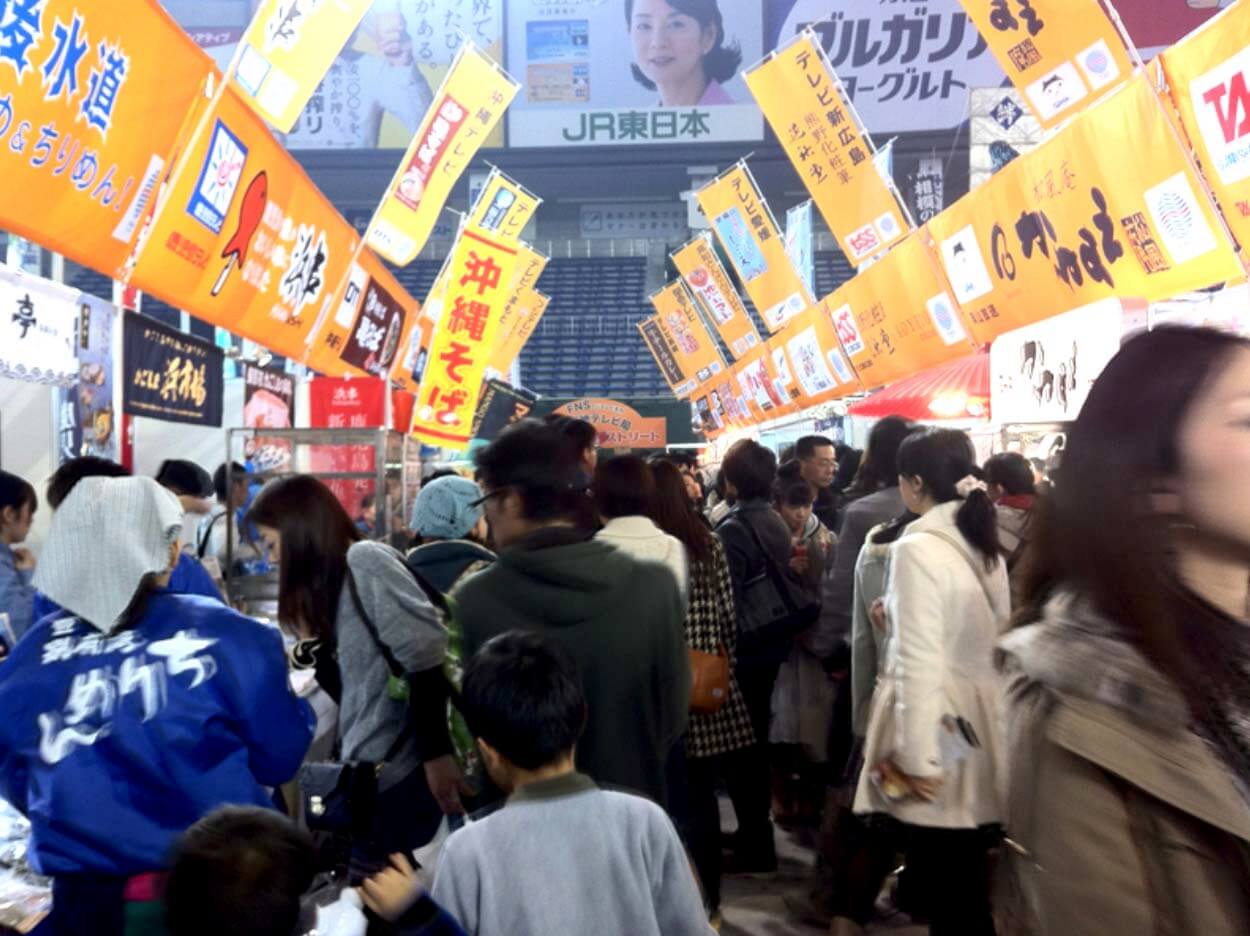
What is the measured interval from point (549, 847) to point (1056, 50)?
582cm

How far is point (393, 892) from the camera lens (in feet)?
5.44

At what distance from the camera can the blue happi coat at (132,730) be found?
1948 millimetres

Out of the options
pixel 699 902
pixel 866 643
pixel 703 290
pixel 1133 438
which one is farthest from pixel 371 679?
pixel 703 290

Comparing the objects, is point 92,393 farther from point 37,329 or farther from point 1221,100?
point 1221,100

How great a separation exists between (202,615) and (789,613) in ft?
9.25

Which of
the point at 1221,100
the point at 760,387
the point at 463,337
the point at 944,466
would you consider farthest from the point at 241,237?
the point at 760,387

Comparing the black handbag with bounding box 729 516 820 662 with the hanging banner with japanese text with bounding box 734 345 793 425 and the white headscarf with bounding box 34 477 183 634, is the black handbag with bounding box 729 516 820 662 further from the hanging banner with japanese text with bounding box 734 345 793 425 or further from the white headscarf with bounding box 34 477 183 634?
the hanging banner with japanese text with bounding box 734 345 793 425

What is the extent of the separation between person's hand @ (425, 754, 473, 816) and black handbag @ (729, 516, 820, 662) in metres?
1.87

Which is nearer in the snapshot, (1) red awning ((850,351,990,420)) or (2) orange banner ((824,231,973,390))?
(2) orange banner ((824,231,973,390))

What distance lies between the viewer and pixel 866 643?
3691 millimetres

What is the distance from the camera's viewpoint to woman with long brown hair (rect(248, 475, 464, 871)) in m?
2.90

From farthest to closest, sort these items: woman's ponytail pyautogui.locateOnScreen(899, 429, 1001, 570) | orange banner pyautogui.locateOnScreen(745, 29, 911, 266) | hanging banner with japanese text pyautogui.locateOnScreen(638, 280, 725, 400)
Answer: hanging banner with japanese text pyautogui.locateOnScreen(638, 280, 725, 400) → orange banner pyautogui.locateOnScreen(745, 29, 911, 266) → woman's ponytail pyautogui.locateOnScreen(899, 429, 1001, 570)

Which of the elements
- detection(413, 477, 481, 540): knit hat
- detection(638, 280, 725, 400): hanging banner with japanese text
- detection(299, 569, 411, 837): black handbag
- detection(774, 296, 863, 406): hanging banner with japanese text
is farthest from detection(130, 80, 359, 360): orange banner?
detection(638, 280, 725, 400): hanging banner with japanese text

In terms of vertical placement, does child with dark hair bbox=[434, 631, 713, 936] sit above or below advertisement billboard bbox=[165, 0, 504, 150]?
below
